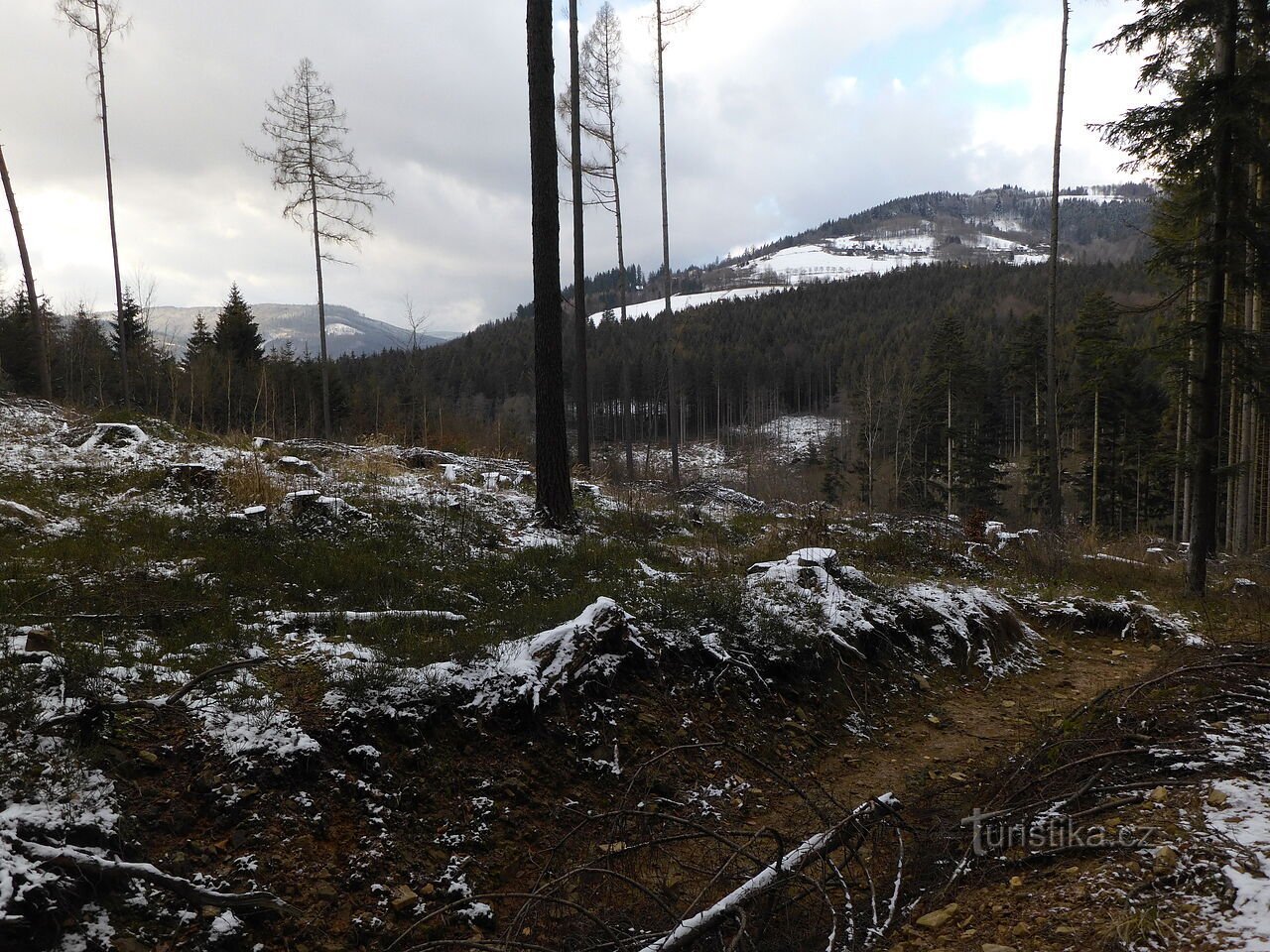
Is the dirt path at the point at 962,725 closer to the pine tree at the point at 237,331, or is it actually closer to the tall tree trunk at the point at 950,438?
the tall tree trunk at the point at 950,438

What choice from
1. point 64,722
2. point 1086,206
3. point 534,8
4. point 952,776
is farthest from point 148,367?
point 1086,206

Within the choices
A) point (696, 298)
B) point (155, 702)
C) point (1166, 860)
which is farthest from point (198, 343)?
point (696, 298)

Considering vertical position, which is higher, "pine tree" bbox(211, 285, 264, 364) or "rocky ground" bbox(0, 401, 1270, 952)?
"pine tree" bbox(211, 285, 264, 364)

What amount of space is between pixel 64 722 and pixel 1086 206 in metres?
230

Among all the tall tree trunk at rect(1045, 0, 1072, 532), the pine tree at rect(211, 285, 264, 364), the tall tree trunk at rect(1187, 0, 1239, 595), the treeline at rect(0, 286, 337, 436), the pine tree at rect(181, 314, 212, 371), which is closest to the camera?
the tall tree trunk at rect(1187, 0, 1239, 595)

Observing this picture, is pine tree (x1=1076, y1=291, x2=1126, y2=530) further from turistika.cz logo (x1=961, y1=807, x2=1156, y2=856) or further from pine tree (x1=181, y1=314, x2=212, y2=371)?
pine tree (x1=181, y1=314, x2=212, y2=371)

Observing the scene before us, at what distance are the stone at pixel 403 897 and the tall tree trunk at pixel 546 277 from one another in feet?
19.1

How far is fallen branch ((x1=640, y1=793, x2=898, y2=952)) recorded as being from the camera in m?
1.99

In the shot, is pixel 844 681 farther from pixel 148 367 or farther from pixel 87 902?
pixel 148 367

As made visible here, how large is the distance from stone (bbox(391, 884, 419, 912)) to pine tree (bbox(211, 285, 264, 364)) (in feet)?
122

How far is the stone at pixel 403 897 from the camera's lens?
2629 millimetres

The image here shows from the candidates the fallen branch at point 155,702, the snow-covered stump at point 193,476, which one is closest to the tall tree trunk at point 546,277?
the snow-covered stump at point 193,476

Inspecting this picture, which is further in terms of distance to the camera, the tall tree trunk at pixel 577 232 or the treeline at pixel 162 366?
the treeline at pixel 162 366

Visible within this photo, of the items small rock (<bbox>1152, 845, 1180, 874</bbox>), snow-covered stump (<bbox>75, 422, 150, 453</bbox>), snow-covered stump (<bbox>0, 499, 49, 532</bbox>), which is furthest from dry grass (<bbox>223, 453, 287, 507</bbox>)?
small rock (<bbox>1152, 845, 1180, 874</bbox>)
